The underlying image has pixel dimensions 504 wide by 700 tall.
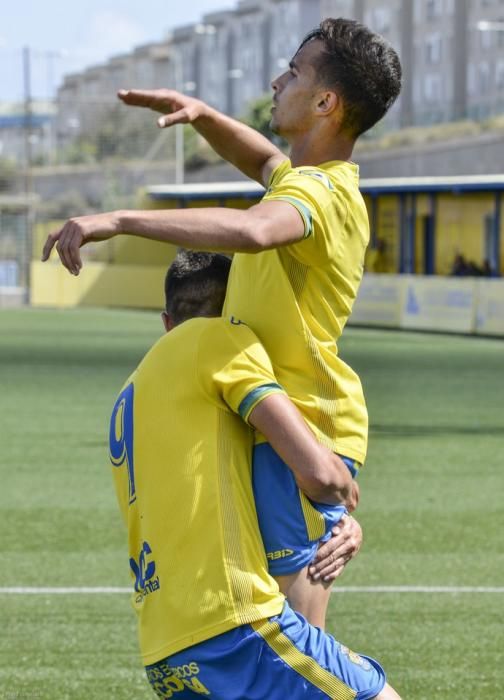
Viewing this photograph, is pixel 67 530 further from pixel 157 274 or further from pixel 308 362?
pixel 157 274

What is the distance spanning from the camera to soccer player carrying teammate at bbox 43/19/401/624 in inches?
124

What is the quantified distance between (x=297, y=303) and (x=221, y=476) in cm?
44

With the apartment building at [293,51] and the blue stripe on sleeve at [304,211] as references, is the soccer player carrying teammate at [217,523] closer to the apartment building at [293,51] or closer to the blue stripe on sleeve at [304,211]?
the blue stripe on sleeve at [304,211]

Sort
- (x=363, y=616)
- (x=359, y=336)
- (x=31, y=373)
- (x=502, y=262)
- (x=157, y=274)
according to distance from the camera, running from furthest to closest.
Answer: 1. (x=157, y=274)
2. (x=502, y=262)
3. (x=359, y=336)
4. (x=31, y=373)
5. (x=363, y=616)

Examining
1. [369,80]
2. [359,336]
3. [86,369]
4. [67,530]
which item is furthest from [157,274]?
[369,80]

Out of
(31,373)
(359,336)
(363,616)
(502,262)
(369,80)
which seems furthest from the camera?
(502,262)

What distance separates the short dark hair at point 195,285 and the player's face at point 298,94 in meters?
0.35

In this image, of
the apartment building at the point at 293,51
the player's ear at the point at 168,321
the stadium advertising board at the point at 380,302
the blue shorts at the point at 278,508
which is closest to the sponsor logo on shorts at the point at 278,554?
the blue shorts at the point at 278,508

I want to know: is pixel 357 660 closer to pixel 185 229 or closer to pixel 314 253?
pixel 314 253

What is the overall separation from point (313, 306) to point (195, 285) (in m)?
0.30

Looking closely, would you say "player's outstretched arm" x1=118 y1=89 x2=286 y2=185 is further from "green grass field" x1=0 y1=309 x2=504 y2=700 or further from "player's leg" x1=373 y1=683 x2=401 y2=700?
"green grass field" x1=0 y1=309 x2=504 y2=700

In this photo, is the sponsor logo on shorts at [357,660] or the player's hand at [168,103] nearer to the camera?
the sponsor logo on shorts at [357,660]

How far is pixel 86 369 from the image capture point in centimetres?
2281

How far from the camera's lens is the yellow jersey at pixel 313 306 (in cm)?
322
